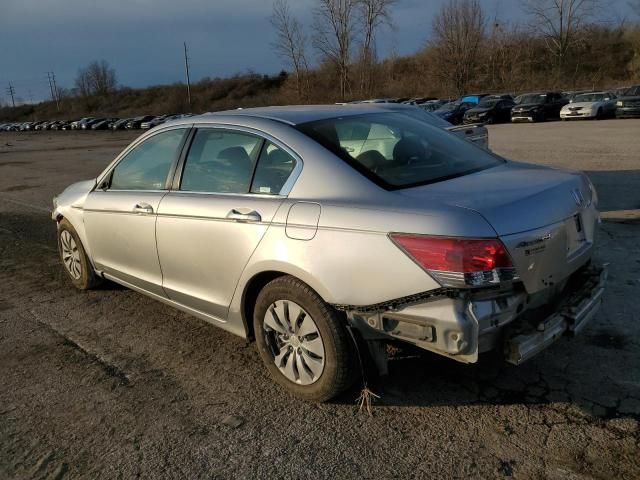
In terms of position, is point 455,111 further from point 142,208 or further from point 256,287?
point 256,287

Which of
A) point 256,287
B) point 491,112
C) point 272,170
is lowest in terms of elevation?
point 491,112

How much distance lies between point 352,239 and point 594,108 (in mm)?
30864

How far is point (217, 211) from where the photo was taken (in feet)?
11.5

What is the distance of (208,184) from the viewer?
148 inches

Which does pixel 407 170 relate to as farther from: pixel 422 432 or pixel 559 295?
pixel 422 432

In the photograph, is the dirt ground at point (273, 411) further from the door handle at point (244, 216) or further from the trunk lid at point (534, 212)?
the door handle at point (244, 216)

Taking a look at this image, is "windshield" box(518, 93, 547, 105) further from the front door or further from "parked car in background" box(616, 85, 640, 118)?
the front door

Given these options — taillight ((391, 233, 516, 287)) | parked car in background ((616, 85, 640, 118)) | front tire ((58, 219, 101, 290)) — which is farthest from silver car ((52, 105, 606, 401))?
parked car in background ((616, 85, 640, 118))

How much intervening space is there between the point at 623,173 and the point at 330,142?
933 centimetres

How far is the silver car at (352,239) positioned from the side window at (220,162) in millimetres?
11

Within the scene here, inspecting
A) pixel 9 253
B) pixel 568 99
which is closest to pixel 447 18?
pixel 568 99

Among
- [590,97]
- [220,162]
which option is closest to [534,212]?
[220,162]

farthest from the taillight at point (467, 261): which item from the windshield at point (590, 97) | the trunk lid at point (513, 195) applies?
the windshield at point (590, 97)

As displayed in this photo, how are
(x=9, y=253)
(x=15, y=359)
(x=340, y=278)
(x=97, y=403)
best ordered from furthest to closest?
(x=9, y=253) < (x=15, y=359) < (x=97, y=403) < (x=340, y=278)
